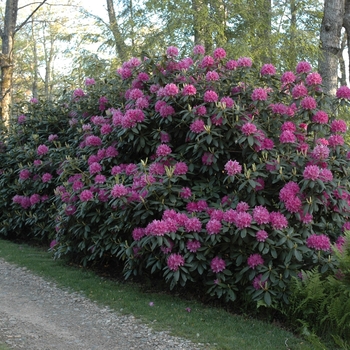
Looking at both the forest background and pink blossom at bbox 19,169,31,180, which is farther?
the forest background

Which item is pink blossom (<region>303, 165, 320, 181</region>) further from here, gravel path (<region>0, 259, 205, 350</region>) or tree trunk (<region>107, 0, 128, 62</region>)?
tree trunk (<region>107, 0, 128, 62</region>)

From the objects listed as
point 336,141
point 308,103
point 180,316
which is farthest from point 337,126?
point 180,316

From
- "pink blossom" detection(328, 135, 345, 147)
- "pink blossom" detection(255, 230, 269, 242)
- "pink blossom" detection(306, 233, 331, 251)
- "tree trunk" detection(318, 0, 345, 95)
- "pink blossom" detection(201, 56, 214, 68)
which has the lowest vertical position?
"pink blossom" detection(306, 233, 331, 251)

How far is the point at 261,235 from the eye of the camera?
4.73 meters

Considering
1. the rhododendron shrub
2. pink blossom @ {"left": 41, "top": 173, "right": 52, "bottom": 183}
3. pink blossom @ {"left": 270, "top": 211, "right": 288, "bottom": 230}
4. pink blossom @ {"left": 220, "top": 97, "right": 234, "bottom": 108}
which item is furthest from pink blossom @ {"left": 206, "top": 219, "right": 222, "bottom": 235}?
pink blossom @ {"left": 41, "top": 173, "right": 52, "bottom": 183}

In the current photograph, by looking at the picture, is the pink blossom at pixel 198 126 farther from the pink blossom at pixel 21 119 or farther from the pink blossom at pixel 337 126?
the pink blossom at pixel 21 119

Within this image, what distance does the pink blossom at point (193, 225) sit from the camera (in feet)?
16.4

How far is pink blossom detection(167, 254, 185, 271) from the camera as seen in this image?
4938 mm

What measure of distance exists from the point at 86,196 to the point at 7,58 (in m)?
9.19

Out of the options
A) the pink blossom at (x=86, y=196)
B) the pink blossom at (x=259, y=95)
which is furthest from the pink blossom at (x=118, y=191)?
the pink blossom at (x=259, y=95)

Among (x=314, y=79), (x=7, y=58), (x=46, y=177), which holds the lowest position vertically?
(x=46, y=177)

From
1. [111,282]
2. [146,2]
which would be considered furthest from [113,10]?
[111,282]

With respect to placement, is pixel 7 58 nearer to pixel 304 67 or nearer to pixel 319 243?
pixel 304 67

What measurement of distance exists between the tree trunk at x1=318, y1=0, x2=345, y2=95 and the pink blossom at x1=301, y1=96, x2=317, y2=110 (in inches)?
156
